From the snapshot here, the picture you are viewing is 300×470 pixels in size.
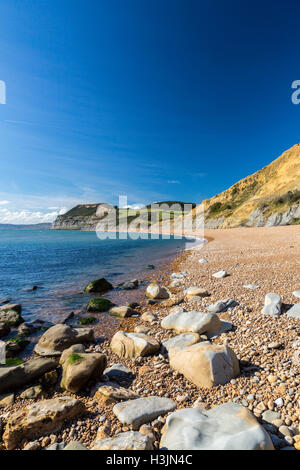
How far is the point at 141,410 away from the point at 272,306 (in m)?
4.54

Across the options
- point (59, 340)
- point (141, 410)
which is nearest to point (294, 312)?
point (141, 410)

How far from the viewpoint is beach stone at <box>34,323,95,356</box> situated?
5.81 meters

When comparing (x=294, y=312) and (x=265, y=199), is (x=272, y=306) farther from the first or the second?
(x=265, y=199)

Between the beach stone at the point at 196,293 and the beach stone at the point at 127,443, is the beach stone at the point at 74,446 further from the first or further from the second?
the beach stone at the point at 196,293

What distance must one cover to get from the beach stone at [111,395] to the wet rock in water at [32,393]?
1.17 meters

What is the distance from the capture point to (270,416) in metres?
2.84

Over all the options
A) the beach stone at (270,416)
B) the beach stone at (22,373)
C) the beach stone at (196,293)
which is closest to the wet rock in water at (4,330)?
the beach stone at (22,373)

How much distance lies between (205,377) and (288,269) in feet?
29.0

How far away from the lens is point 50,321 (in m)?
8.13

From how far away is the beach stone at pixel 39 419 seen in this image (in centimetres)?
291

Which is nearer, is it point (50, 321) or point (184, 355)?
point (184, 355)

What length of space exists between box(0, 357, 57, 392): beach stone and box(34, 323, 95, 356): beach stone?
1.16 metres

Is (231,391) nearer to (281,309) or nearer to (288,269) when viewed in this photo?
(281,309)
